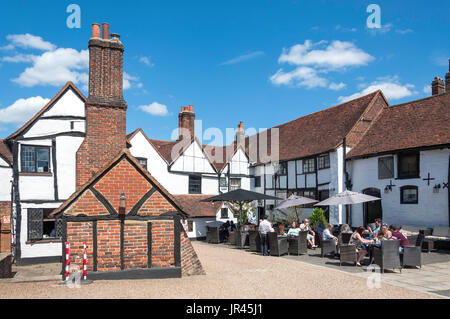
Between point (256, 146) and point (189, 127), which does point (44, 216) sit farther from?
point (256, 146)

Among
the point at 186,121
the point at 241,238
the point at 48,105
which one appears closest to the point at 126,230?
the point at 48,105

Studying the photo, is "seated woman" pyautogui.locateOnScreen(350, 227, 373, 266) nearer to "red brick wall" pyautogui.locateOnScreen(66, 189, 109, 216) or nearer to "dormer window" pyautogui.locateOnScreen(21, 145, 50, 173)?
"red brick wall" pyautogui.locateOnScreen(66, 189, 109, 216)

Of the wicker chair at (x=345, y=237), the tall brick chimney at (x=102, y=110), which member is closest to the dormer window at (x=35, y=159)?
the tall brick chimney at (x=102, y=110)

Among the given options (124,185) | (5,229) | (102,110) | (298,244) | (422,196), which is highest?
(102,110)

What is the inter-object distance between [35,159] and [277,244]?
9.49 m

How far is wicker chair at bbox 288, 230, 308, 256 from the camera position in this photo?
14109 millimetres

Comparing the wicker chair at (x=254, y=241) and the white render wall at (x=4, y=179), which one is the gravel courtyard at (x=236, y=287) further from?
the white render wall at (x=4, y=179)

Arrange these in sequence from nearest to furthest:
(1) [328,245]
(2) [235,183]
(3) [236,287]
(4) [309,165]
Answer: (3) [236,287]
(1) [328,245]
(4) [309,165]
(2) [235,183]

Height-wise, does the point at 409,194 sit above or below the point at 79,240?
above

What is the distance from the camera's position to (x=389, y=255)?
10539 millimetres

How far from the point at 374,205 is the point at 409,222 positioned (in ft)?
8.20

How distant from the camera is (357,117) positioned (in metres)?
23.6

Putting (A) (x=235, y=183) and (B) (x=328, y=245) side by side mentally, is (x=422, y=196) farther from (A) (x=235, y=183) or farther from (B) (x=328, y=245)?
(A) (x=235, y=183)

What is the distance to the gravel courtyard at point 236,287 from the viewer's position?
770cm
